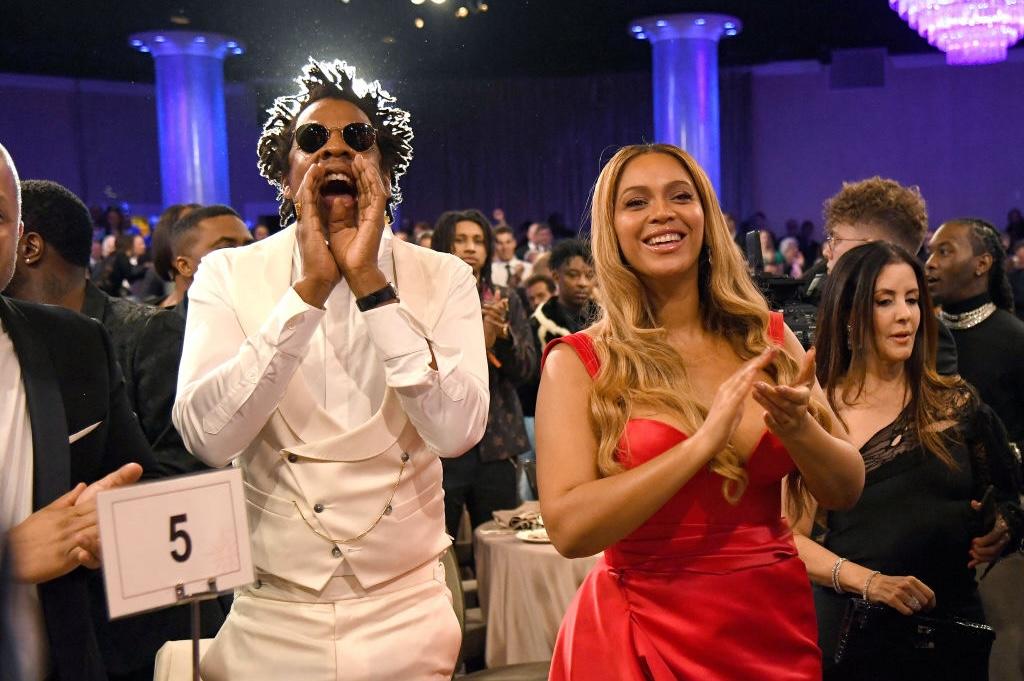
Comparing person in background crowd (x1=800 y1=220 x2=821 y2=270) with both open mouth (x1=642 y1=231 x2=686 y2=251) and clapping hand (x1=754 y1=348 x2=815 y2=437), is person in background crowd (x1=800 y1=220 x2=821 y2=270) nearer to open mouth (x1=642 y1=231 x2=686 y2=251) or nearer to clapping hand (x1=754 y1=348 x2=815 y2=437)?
open mouth (x1=642 y1=231 x2=686 y2=251)

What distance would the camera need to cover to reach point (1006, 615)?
2840 mm

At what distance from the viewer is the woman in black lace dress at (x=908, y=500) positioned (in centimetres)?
246

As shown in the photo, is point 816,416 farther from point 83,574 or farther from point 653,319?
point 83,574

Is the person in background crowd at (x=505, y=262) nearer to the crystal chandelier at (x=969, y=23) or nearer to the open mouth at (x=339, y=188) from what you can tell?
the crystal chandelier at (x=969, y=23)

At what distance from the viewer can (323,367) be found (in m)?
1.89

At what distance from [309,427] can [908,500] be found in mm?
1539

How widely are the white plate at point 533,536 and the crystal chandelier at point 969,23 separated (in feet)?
22.5

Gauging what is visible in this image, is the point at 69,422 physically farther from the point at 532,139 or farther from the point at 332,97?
the point at 532,139

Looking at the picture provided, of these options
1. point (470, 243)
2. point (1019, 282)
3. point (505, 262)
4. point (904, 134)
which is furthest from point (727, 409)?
point (904, 134)

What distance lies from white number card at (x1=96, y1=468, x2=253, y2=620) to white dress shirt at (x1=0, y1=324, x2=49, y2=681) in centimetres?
38

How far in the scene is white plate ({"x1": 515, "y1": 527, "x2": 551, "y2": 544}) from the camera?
3861 mm

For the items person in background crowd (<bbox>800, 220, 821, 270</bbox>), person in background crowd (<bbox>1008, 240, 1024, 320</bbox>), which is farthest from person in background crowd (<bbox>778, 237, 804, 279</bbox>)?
person in background crowd (<bbox>1008, 240, 1024, 320</bbox>)

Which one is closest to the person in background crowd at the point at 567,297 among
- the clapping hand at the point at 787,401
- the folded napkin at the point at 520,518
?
the folded napkin at the point at 520,518

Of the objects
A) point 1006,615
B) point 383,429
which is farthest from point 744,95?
point 383,429
